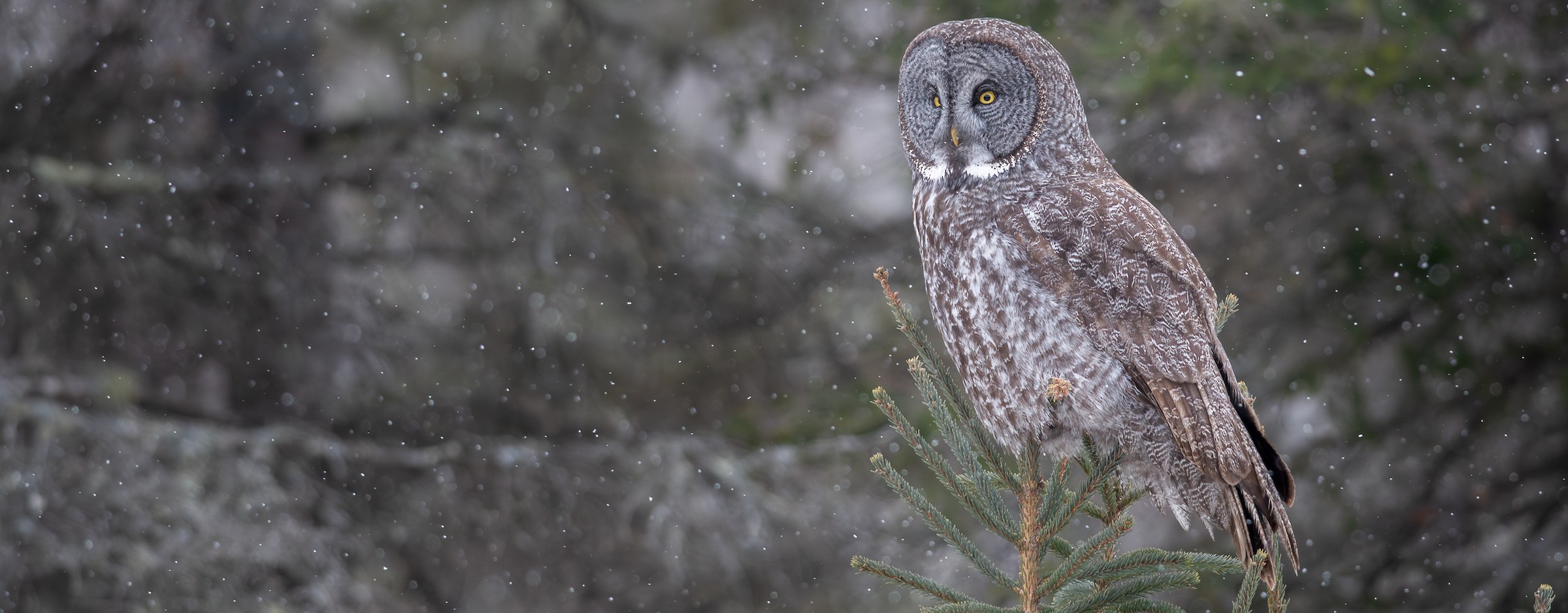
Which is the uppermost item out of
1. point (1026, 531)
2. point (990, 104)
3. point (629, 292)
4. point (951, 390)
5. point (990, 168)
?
point (990, 104)

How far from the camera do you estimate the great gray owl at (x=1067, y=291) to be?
6.76 feet

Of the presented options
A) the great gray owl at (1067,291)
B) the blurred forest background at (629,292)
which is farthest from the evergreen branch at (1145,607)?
the blurred forest background at (629,292)

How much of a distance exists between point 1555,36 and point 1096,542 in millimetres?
4140

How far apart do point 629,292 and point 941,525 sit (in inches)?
164

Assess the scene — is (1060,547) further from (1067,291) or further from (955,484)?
(1067,291)

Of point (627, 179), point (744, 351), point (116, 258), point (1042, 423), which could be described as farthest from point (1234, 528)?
point (116, 258)

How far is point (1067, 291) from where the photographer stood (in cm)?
211

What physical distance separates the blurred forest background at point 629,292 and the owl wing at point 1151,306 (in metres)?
2.14

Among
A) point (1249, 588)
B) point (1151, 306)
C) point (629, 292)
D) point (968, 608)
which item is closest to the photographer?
point (1249, 588)

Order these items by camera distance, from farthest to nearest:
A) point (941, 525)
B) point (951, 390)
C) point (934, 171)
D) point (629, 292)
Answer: point (629, 292), point (934, 171), point (951, 390), point (941, 525)

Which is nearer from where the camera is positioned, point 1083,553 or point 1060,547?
point 1083,553

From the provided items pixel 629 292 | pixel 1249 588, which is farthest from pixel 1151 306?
pixel 629 292

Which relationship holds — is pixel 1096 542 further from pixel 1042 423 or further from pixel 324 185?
pixel 324 185

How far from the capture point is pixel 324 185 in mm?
5410
